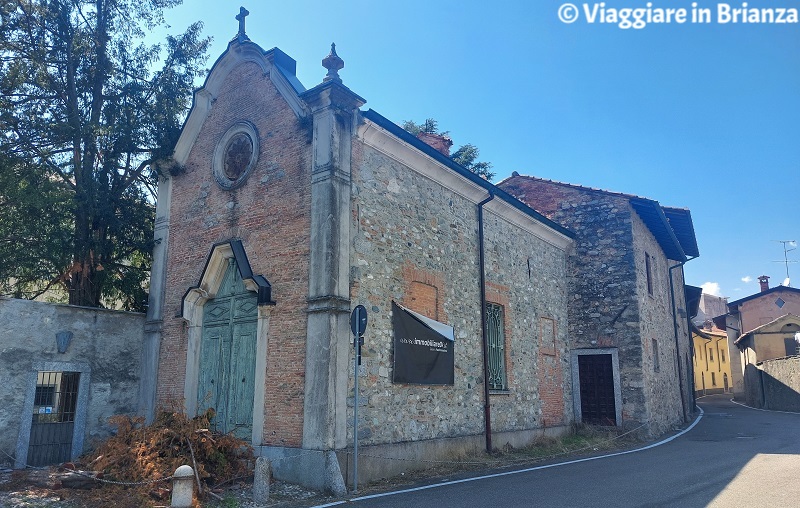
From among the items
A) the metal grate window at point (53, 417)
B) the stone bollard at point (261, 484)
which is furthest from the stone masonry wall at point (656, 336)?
the metal grate window at point (53, 417)

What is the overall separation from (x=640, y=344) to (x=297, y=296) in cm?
1096

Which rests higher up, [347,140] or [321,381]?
[347,140]

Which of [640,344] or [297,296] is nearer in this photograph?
[297,296]

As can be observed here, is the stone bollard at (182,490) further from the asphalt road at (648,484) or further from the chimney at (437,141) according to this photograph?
the chimney at (437,141)

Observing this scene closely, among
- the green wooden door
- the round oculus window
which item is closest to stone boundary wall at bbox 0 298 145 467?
the green wooden door

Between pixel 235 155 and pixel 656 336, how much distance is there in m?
14.3

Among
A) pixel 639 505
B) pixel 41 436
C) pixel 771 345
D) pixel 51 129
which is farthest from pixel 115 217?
pixel 771 345

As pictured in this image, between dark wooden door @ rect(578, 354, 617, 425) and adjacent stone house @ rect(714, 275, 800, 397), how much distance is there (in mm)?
23652

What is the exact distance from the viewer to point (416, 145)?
1126 centimetres

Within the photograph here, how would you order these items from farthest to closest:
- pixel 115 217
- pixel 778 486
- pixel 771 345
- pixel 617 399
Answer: pixel 771 345 → pixel 617 399 → pixel 115 217 → pixel 778 486

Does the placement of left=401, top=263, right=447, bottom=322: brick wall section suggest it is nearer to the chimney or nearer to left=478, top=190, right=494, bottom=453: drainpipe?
left=478, top=190, right=494, bottom=453: drainpipe

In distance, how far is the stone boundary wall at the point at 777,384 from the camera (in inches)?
1046

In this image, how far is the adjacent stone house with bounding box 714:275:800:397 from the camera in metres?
36.4

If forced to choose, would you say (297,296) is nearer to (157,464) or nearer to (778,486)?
(157,464)
